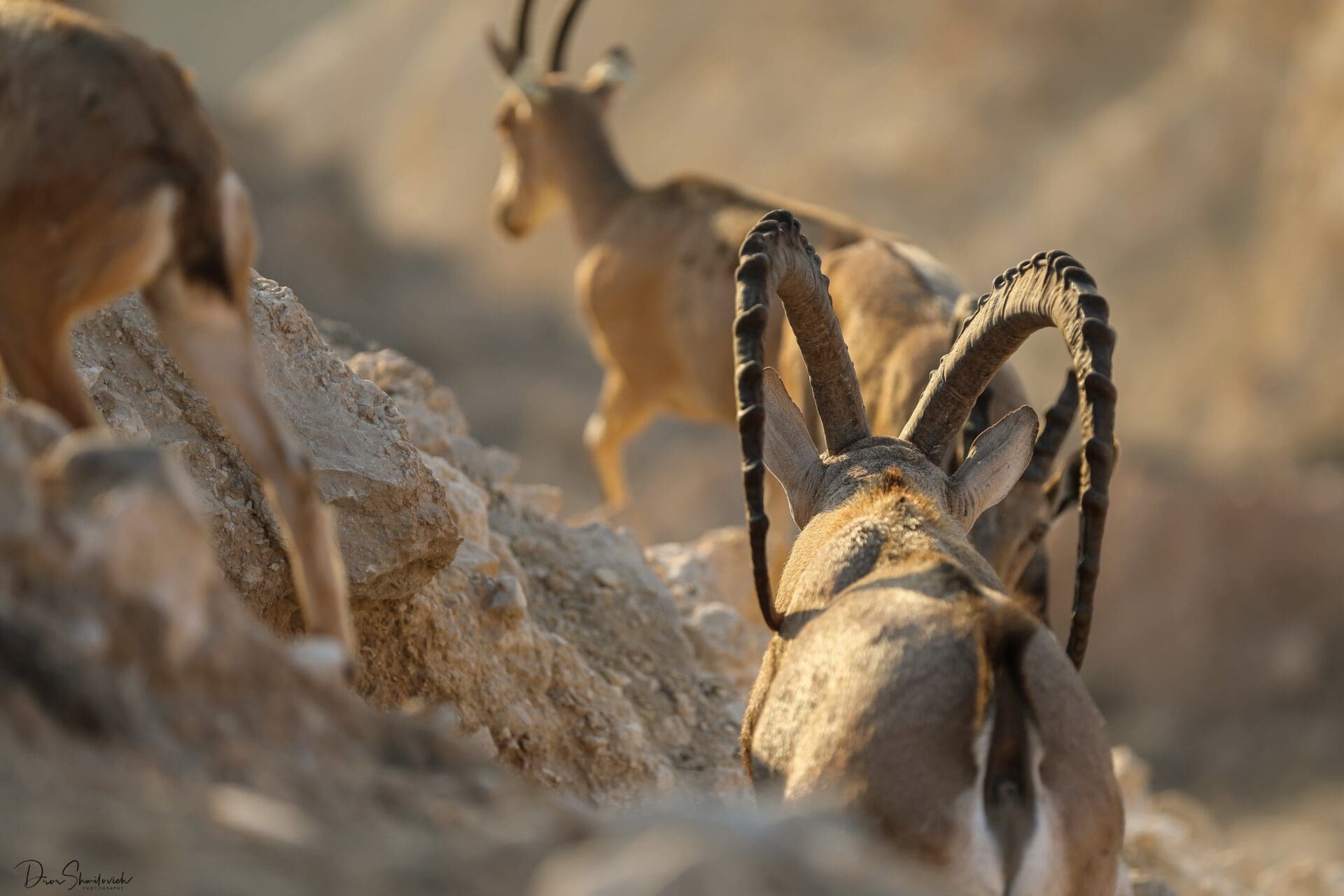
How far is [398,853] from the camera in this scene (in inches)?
110

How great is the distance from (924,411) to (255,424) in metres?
2.63

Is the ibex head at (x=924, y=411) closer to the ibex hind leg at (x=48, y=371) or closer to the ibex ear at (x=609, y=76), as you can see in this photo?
the ibex hind leg at (x=48, y=371)

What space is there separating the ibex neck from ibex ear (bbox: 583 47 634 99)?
1.42 feet

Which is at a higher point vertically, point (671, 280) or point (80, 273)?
point (671, 280)

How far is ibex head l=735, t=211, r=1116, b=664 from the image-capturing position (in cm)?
516

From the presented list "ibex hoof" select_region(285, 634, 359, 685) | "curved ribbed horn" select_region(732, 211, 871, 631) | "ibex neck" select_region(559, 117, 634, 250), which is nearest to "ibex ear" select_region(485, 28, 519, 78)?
"ibex neck" select_region(559, 117, 634, 250)

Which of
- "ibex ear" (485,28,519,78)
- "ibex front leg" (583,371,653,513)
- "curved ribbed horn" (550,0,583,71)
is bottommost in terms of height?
"ibex front leg" (583,371,653,513)

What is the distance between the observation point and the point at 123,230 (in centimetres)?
379

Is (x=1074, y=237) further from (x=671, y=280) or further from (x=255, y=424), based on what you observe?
(x=255, y=424)

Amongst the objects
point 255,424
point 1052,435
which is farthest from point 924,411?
point 255,424

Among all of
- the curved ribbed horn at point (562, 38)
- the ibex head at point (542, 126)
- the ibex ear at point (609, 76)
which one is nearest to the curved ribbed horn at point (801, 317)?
the ibex head at point (542, 126)

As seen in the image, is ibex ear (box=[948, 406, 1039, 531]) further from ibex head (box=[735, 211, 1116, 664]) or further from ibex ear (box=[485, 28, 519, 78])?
ibex ear (box=[485, 28, 519, 78])

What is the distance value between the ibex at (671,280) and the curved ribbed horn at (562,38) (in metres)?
0.02

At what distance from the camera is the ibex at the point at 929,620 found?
159 inches
